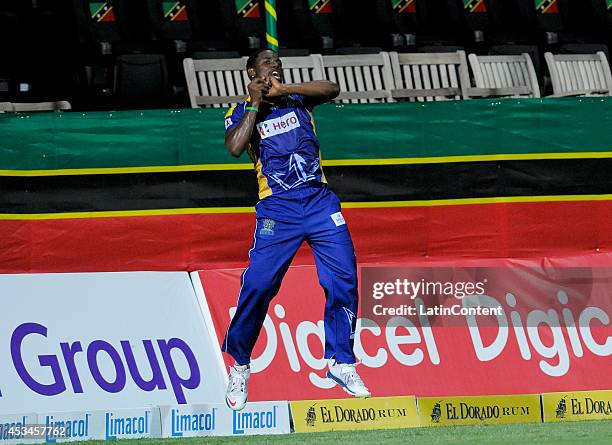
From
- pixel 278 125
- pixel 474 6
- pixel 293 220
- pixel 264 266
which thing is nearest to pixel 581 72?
pixel 474 6

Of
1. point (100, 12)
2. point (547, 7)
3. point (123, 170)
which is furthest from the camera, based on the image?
point (547, 7)

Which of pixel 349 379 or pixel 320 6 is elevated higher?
pixel 320 6

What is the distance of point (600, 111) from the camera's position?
10703 millimetres

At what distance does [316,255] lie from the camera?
27.9ft

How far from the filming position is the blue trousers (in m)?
8.41

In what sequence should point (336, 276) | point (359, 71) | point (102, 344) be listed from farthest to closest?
point (359, 71), point (102, 344), point (336, 276)

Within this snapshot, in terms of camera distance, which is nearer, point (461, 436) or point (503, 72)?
point (461, 436)

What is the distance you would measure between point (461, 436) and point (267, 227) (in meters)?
1.83

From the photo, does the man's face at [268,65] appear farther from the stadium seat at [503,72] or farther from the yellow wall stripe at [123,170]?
the stadium seat at [503,72]

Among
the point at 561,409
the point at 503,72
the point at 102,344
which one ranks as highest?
the point at 503,72

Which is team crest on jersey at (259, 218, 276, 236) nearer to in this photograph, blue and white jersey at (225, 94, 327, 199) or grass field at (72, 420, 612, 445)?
blue and white jersey at (225, 94, 327, 199)

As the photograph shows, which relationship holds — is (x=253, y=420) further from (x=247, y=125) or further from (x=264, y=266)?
(x=247, y=125)

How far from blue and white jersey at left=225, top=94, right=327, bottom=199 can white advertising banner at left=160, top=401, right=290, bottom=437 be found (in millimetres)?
1691

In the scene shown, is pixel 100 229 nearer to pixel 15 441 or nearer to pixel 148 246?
pixel 148 246
